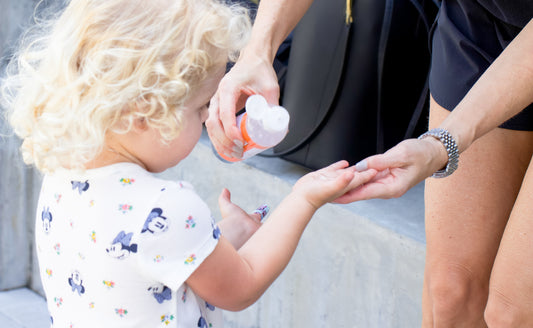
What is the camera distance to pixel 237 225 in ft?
3.90

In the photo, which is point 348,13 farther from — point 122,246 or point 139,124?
point 122,246

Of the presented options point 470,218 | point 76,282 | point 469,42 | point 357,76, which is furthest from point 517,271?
point 357,76

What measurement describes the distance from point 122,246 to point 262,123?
0.39 meters

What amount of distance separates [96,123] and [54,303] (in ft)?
1.13

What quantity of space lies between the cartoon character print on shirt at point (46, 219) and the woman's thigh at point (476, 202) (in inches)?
30.6

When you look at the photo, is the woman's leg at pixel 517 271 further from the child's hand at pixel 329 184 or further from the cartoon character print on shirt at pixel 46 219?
the cartoon character print on shirt at pixel 46 219

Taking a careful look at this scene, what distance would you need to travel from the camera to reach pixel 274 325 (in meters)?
2.19

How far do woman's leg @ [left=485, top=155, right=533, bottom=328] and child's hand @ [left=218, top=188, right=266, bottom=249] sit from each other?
44 centimetres

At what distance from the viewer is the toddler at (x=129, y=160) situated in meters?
0.94

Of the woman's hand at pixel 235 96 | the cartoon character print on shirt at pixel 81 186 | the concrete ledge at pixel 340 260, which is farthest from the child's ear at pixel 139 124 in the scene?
the concrete ledge at pixel 340 260

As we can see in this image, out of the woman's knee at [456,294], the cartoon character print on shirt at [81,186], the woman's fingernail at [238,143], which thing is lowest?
the woman's knee at [456,294]

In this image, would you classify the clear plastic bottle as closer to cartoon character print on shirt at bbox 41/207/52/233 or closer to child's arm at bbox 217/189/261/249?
child's arm at bbox 217/189/261/249

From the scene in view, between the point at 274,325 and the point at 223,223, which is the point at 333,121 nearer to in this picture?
the point at 274,325

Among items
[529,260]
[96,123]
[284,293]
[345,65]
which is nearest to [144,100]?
[96,123]
